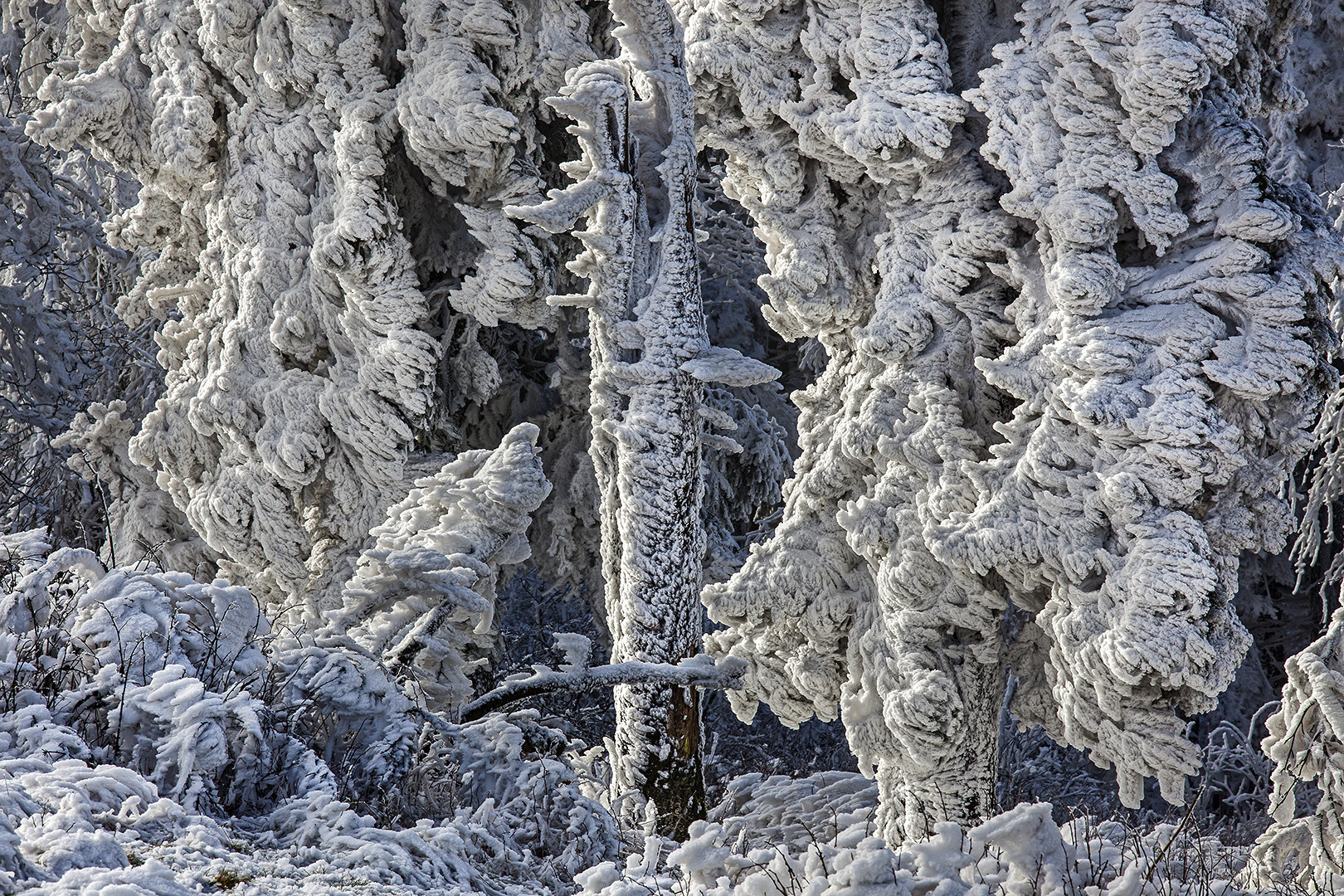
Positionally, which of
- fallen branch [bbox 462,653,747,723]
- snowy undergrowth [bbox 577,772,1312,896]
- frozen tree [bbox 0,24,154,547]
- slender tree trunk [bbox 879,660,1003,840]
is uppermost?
frozen tree [bbox 0,24,154,547]

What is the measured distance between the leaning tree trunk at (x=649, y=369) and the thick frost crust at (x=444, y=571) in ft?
1.62

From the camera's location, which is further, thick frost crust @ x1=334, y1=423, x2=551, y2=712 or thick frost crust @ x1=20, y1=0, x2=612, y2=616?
thick frost crust @ x1=20, y1=0, x2=612, y2=616

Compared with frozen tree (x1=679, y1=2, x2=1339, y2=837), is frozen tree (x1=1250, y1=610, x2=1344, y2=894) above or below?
below

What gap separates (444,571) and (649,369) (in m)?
1.34

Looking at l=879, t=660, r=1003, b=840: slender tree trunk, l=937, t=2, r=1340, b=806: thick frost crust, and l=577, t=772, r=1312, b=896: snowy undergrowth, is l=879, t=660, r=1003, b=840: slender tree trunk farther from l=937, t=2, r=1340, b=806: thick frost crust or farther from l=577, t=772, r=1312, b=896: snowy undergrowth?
l=577, t=772, r=1312, b=896: snowy undergrowth

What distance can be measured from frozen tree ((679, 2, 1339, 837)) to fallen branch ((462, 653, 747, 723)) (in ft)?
1.69

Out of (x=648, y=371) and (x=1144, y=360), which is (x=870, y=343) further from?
(x=1144, y=360)

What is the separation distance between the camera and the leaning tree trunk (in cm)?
533

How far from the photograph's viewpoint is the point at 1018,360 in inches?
190

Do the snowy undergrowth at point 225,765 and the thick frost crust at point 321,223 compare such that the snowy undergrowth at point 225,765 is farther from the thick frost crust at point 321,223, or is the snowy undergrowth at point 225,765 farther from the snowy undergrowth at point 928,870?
the thick frost crust at point 321,223

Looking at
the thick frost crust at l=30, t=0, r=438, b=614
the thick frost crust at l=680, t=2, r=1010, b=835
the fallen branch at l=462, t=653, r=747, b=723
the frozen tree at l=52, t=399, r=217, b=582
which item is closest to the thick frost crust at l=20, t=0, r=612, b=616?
the thick frost crust at l=30, t=0, r=438, b=614

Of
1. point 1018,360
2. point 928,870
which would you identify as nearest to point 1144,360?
point 1018,360

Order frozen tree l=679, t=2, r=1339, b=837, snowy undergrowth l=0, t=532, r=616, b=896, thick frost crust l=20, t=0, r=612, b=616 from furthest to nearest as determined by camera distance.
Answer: thick frost crust l=20, t=0, r=612, b=616 → frozen tree l=679, t=2, r=1339, b=837 → snowy undergrowth l=0, t=532, r=616, b=896

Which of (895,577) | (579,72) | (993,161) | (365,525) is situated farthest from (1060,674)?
(365,525)
